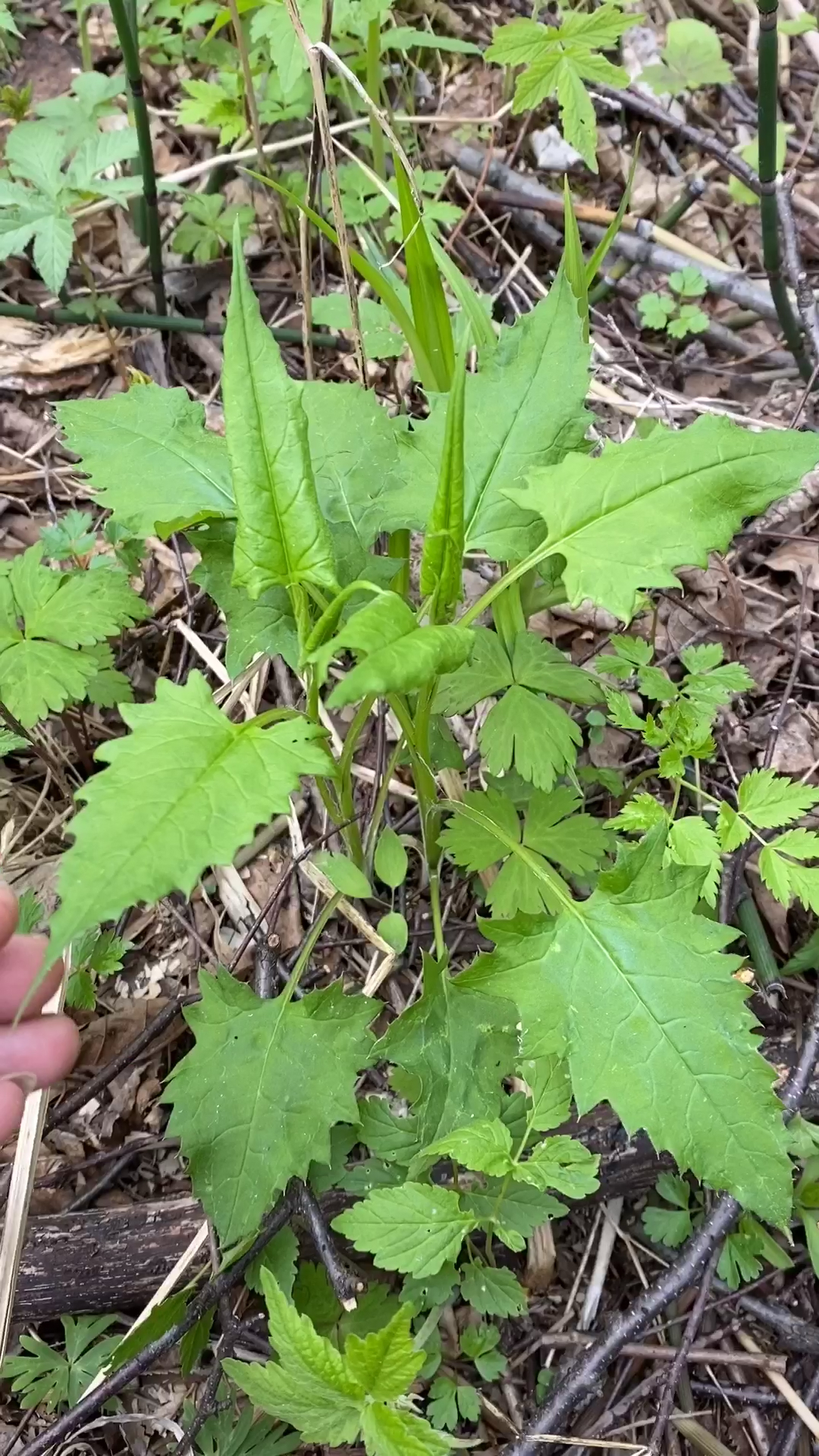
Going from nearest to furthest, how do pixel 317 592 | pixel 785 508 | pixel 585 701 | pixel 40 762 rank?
pixel 317 592 < pixel 585 701 < pixel 40 762 < pixel 785 508

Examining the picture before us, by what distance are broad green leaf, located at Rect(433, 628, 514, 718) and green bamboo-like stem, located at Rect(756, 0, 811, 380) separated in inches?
48.1

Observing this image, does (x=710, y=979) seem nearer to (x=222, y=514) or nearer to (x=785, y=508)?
(x=222, y=514)

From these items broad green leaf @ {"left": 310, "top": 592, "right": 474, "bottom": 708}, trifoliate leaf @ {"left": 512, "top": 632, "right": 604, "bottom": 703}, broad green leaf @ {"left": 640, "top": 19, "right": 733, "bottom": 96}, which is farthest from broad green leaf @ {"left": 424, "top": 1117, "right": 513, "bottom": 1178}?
broad green leaf @ {"left": 640, "top": 19, "right": 733, "bottom": 96}

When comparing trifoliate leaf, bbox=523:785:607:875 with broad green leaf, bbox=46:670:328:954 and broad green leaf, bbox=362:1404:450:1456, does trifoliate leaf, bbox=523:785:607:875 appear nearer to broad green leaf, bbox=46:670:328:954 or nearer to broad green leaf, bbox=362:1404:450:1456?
broad green leaf, bbox=46:670:328:954

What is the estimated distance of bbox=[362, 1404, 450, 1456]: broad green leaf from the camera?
1.09m

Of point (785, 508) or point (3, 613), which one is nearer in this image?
point (3, 613)

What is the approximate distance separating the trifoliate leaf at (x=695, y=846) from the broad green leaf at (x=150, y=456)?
3.11ft

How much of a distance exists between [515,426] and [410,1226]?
1294 millimetres

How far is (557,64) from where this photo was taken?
6.68 feet

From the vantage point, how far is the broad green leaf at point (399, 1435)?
1.09m

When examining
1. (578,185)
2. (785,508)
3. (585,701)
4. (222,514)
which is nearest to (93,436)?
(222,514)

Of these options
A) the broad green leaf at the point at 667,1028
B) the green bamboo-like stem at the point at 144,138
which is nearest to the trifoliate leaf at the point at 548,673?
the broad green leaf at the point at 667,1028

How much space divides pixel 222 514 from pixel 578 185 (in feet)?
6.59

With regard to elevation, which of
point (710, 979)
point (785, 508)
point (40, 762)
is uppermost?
point (785, 508)
